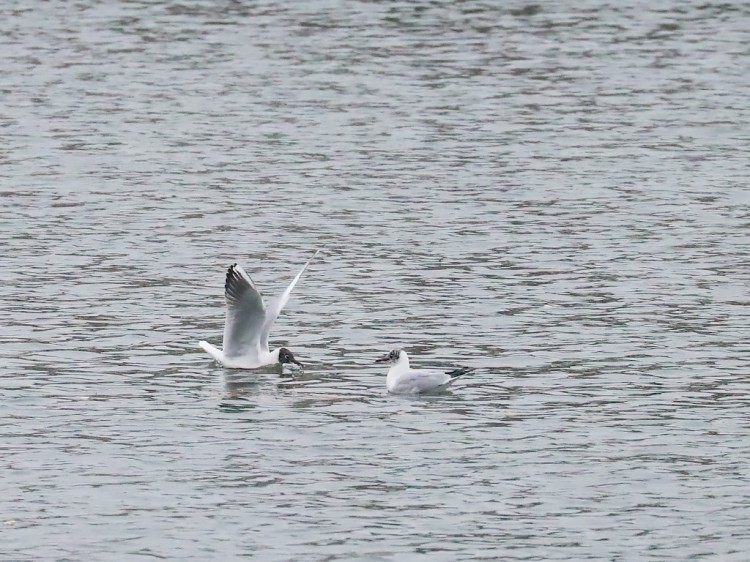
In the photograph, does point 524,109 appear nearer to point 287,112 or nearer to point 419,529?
point 287,112

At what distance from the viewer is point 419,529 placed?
16.6 meters

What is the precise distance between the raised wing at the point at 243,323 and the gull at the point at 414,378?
6.69 feet

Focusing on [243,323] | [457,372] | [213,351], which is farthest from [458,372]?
[213,351]

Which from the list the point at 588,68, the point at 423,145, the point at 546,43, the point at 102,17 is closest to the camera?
the point at 423,145

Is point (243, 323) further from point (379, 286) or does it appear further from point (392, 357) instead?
point (379, 286)

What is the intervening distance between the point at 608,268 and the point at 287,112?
14.7 metres

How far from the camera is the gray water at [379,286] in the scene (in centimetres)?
1728

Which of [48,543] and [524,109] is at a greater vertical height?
[48,543]

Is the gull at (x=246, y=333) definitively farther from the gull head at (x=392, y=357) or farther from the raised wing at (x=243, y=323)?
the gull head at (x=392, y=357)

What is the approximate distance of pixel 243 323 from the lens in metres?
22.8

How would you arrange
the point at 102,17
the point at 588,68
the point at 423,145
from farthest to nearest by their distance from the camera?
the point at 102,17 < the point at 588,68 < the point at 423,145

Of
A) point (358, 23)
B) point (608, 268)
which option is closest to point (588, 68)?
point (358, 23)

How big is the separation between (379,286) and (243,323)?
446cm

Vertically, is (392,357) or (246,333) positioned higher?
(392,357)
